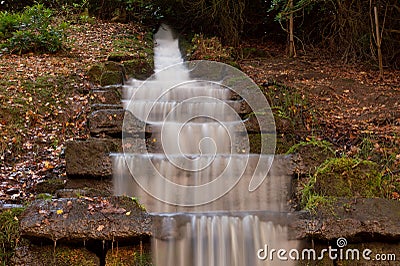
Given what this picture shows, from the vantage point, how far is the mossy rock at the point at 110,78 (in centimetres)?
692

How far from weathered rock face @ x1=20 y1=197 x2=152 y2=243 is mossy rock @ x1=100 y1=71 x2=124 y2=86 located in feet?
12.4

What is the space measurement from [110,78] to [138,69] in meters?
0.99

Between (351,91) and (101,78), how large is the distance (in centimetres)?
423

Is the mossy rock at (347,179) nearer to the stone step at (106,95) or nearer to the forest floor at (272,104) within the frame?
the forest floor at (272,104)

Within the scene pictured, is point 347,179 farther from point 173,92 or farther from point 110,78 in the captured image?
point 110,78

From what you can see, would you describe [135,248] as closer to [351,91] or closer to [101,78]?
[101,78]

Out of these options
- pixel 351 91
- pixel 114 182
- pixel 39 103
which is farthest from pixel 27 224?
pixel 351 91

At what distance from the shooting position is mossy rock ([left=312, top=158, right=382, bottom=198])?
12.9ft

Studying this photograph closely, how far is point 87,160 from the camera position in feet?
14.6

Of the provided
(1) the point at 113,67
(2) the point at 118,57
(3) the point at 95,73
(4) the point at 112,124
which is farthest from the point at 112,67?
(4) the point at 112,124

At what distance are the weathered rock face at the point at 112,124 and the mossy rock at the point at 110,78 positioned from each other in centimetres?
166

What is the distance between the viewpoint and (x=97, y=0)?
493 inches

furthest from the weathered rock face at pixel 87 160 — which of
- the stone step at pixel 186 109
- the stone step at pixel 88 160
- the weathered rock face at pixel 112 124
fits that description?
the stone step at pixel 186 109

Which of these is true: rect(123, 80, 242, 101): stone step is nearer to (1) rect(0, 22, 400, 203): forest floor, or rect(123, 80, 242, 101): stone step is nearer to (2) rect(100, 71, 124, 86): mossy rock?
(2) rect(100, 71, 124, 86): mossy rock
